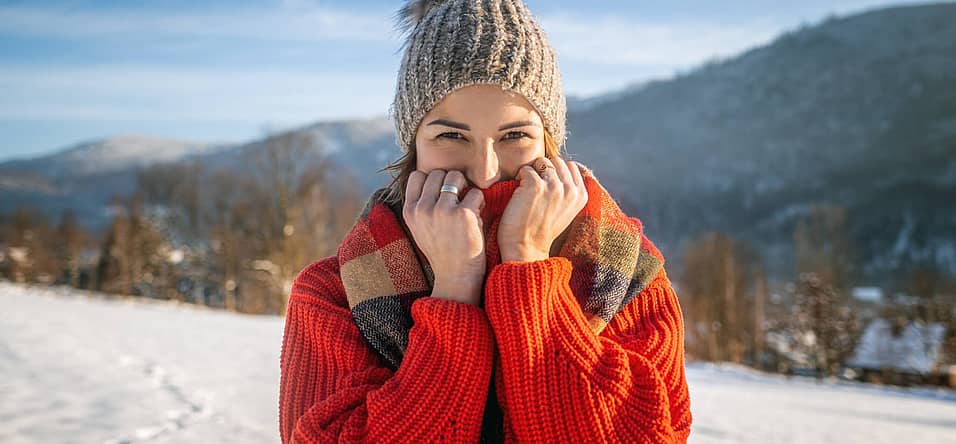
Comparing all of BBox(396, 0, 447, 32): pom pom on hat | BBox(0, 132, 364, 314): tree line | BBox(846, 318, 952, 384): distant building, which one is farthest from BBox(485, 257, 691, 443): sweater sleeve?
BBox(846, 318, 952, 384): distant building

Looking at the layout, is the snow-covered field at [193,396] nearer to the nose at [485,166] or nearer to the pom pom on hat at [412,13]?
the pom pom on hat at [412,13]

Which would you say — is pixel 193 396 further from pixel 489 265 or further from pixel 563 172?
pixel 563 172

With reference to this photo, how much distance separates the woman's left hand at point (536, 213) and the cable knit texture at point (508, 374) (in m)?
0.05

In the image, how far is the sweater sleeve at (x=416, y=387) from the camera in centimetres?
127

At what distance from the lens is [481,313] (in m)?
1.34

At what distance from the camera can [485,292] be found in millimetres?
1354

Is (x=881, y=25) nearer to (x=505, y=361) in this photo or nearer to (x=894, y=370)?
(x=894, y=370)

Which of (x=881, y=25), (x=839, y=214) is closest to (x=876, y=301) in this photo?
(x=839, y=214)

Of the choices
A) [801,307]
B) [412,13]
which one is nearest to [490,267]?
[412,13]

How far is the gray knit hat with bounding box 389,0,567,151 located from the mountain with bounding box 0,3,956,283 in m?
65.3

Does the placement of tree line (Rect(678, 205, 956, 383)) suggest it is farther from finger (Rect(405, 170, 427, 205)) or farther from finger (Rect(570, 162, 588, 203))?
Answer: finger (Rect(405, 170, 427, 205))

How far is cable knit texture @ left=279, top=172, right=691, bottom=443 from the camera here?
128cm

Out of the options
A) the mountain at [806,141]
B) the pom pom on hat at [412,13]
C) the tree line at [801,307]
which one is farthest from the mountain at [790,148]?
the pom pom on hat at [412,13]

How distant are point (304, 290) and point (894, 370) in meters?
31.1
